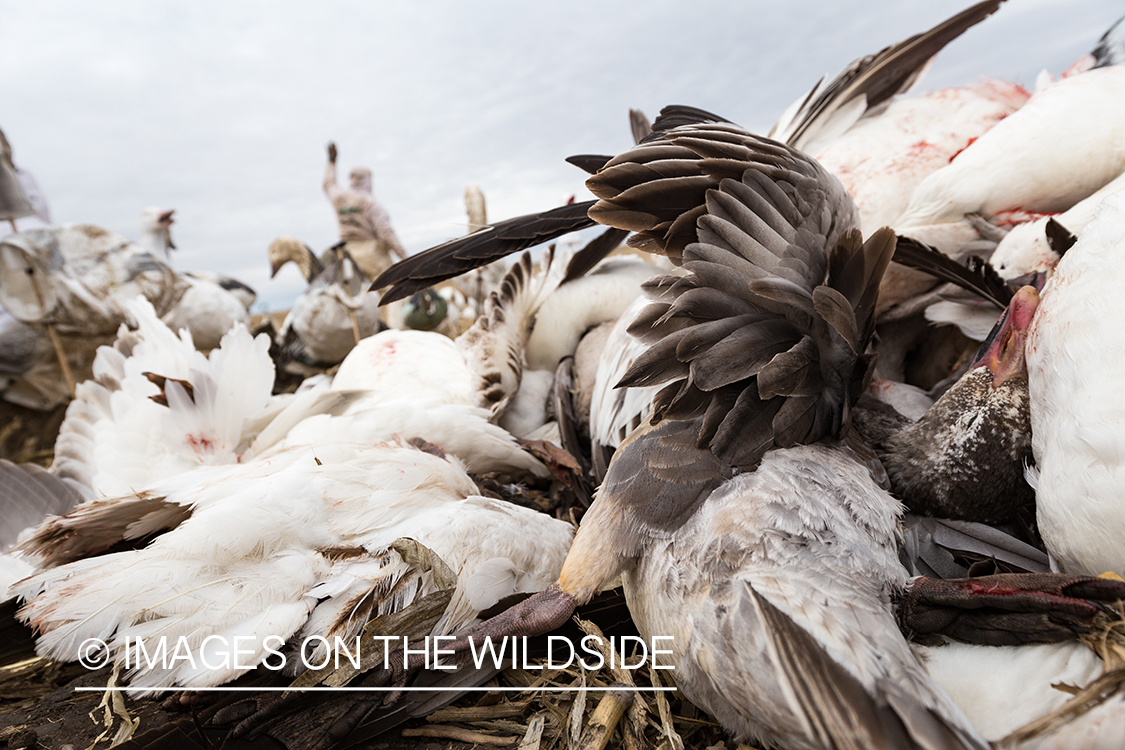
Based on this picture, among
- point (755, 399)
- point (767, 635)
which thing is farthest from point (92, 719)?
point (755, 399)

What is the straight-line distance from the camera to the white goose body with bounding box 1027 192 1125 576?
2.21 feet

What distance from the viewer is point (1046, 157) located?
4.15 ft

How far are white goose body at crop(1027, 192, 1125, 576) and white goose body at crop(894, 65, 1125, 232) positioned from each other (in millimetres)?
465

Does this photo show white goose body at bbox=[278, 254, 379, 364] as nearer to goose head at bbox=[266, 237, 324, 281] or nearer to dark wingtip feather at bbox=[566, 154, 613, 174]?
goose head at bbox=[266, 237, 324, 281]

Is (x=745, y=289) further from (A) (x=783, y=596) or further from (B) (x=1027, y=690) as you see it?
(B) (x=1027, y=690)

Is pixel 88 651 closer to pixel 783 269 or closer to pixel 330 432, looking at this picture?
pixel 330 432

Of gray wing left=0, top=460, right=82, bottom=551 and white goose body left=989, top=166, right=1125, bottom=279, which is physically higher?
white goose body left=989, top=166, right=1125, bottom=279

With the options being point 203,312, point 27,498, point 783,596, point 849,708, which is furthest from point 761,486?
point 203,312

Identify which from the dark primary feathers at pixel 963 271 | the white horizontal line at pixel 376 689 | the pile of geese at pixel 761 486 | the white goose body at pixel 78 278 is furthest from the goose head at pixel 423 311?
the white horizontal line at pixel 376 689

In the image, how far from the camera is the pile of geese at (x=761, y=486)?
63 centimetres

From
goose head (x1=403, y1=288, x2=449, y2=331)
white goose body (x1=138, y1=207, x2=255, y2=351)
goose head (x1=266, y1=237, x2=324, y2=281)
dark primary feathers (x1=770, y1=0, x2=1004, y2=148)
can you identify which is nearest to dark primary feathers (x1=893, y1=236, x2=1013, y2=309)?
dark primary feathers (x1=770, y1=0, x2=1004, y2=148)

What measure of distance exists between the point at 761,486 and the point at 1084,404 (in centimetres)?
39

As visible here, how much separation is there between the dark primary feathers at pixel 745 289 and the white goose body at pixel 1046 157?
1.78 feet

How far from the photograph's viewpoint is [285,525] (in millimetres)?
938
